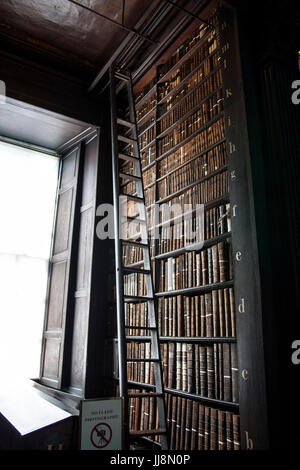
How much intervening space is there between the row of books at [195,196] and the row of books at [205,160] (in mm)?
73

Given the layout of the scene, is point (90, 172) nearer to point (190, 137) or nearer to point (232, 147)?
point (190, 137)

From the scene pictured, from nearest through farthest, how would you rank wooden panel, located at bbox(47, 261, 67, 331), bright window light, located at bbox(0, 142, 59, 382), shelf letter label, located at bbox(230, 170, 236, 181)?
1. shelf letter label, located at bbox(230, 170, 236, 181)
2. wooden panel, located at bbox(47, 261, 67, 331)
3. bright window light, located at bbox(0, 142, 59, 382)

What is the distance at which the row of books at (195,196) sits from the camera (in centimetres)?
238

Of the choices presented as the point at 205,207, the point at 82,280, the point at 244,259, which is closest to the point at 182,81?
the point at 205,207

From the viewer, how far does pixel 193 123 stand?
2.76m

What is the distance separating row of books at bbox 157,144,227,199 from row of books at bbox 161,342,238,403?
116 centimetres

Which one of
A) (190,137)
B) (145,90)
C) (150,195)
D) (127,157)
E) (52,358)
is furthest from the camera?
(52,358)

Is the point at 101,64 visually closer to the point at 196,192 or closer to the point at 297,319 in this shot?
the point at 196,192

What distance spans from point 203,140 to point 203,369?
1569mm

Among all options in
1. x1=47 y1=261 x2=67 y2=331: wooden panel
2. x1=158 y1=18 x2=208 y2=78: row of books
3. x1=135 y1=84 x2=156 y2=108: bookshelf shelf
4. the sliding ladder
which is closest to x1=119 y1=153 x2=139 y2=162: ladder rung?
the sliding ladder

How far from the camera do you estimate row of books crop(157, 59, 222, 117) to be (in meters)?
2.60

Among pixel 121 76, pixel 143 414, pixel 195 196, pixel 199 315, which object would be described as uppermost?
pixel 121 76

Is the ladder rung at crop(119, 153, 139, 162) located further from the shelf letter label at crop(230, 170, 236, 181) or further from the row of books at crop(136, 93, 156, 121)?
the shelf letter label at crop(230, 170, 236, 181)
